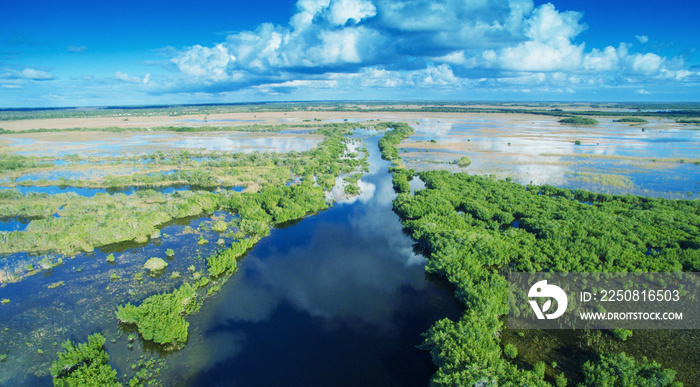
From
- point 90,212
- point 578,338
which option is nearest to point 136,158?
point 90,212

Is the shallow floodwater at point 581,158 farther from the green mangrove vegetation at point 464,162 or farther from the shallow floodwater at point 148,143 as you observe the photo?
the shallow floodwater at point 148,143

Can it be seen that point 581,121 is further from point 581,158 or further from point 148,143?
point 148,143

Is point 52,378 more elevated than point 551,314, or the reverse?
point 551,314

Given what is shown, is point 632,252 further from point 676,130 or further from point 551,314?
point 676,130

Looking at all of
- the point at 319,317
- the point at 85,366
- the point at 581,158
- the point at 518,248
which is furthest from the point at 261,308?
the point at 581,158

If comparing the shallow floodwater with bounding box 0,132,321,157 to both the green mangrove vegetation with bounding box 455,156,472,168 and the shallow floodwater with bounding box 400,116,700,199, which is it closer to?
the shallow floodwater with bounding box 400,116,700,199

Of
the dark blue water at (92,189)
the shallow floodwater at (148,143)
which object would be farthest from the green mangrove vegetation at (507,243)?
the shallow floodwater at (148,143)

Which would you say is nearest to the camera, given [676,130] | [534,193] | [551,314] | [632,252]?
[551,314]
